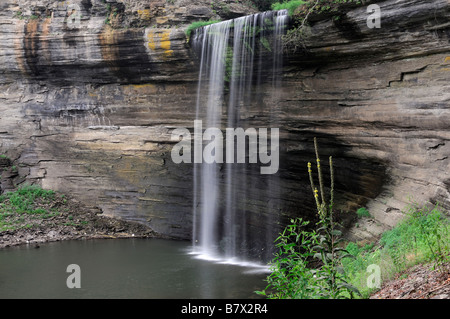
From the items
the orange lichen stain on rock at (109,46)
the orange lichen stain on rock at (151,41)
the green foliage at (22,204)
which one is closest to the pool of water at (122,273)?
the green foliage at (22,204)

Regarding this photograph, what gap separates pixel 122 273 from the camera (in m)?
11.3

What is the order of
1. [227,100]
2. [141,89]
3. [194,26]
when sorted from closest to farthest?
1. [227,100]
2. [194,26]
3. [141,89]

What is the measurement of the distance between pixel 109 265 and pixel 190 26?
7918 mm

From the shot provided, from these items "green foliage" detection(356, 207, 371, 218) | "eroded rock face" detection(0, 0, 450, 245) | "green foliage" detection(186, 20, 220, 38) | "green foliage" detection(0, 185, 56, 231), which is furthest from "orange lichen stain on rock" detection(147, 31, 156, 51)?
"green foliage" detection(356, 207, 371, 218)

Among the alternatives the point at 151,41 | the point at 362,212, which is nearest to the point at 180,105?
the point at 151,41

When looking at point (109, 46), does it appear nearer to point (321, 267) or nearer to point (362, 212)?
point (362, 212)

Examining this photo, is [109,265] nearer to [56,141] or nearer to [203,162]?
[203,162]

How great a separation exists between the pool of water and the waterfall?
4.32 ft

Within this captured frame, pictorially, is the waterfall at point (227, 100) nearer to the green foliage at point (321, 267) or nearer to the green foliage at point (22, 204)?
the green foliage at point (22, 204)

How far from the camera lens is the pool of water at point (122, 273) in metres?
9.76

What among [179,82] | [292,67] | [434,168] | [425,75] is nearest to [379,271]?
[434,168]

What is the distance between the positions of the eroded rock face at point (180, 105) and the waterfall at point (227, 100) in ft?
1.34

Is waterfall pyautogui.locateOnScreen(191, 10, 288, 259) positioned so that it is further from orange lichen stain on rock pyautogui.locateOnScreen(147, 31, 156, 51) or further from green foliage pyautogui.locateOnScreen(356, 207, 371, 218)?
green foliage pyautogui.locateOnScreen(356, 207, 371, 218)

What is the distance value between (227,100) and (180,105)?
1963 millimetres
